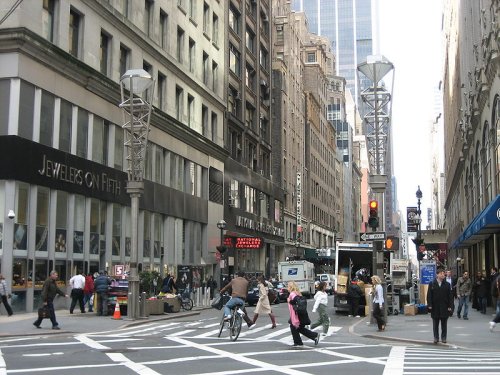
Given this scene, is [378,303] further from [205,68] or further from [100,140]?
[205,68]

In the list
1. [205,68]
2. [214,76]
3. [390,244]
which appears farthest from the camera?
[214,76]

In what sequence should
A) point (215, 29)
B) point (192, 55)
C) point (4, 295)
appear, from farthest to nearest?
point (215, 29) → point (192, 55) → point (4, 295)

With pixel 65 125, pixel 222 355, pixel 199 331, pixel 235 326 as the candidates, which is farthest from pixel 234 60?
pixel 222 355

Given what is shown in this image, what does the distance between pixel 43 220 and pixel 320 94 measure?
87180 mm

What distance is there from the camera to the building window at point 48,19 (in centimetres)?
2898

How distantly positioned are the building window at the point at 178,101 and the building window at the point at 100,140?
11.0m

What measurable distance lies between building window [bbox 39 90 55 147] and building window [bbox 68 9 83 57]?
357 centimetres

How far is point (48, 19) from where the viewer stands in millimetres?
29453

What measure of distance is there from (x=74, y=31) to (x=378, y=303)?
68.2 feet

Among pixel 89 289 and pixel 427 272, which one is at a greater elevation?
pixel 427 272

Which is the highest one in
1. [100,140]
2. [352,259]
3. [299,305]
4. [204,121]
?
[204,121]

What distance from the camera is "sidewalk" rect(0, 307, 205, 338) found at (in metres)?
19.4

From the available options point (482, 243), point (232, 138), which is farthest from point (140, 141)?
point (232, 138)

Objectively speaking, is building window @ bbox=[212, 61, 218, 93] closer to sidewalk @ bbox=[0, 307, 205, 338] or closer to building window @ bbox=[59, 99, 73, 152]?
building window @ bbox=[59, 99, 73, 152]
